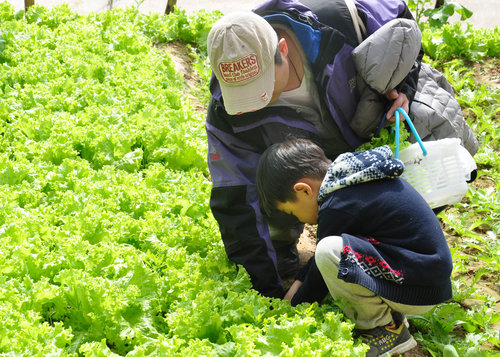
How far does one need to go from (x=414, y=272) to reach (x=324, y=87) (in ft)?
3.76

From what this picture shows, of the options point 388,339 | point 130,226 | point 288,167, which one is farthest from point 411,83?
point 130,226

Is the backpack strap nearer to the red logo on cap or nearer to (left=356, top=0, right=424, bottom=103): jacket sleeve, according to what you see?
(left=356, top=0, right=424, bottom=103): jacket sleeve

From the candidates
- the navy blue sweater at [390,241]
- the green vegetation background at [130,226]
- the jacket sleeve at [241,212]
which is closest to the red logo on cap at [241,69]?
the jacket sleeve at [241,212]

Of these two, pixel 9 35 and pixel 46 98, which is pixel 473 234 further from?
pixel 9 35

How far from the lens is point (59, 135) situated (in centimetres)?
485

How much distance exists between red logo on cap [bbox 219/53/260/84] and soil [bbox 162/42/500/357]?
145cm

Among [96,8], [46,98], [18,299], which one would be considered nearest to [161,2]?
[96,8]

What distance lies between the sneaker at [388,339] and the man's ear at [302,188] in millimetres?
756

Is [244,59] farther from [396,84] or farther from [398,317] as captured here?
[398,317]

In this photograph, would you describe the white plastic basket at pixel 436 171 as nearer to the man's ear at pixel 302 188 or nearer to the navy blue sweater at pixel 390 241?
the navy blue sweater at pixel 390 241

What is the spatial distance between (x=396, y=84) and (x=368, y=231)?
91cm

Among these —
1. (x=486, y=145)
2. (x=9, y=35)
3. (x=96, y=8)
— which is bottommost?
(x=486, y=145)

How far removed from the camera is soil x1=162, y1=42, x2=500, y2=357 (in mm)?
4156

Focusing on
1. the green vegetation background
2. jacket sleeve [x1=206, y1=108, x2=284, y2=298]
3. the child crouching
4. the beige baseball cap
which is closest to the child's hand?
jacket sleeve [x1=206, y1=108, x2=284, y2=298]
